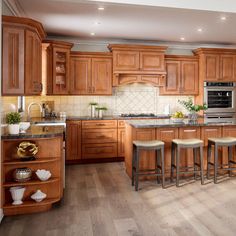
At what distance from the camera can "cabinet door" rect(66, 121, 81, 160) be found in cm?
568

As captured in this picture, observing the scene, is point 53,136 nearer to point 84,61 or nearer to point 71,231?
point 71,231

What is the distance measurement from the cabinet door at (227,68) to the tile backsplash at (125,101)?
1.03 metres

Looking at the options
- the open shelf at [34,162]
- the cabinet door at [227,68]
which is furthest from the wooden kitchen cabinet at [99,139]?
the cabinet door at [227,68]

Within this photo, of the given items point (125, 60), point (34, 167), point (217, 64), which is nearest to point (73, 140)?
point (125, 60)

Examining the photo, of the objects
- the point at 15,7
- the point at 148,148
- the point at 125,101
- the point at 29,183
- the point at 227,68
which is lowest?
the point at 29,183

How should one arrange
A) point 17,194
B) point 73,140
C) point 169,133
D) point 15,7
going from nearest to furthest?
point 17,194, point 15,7, point 169,133, point 73,140

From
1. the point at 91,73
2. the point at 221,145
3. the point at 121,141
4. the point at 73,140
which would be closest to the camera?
the point at 221,145

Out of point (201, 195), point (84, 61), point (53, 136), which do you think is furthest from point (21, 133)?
point (84, 61)

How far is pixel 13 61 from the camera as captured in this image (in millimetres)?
3197

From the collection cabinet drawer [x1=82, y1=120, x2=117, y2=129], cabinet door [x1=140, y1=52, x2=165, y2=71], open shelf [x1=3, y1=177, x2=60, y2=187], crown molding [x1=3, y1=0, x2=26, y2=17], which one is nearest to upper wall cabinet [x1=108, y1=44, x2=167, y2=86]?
cabinet door [x1=140, y1=52, x2=165, y2=71]

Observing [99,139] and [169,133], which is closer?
[169,133]

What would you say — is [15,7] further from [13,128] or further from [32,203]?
[32,203]

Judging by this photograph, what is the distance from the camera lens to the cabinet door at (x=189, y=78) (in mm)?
6539

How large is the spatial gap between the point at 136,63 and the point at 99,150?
2.09 m
